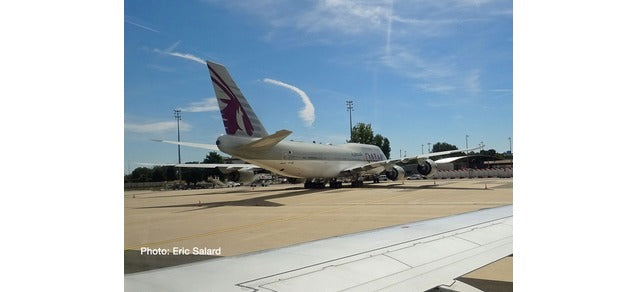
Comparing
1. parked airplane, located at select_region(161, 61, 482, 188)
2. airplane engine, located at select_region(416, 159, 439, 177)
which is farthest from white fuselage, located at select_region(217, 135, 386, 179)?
airplane engine, located at select_region(416, 159, 439, 177)

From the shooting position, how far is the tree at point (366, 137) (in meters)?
3.89

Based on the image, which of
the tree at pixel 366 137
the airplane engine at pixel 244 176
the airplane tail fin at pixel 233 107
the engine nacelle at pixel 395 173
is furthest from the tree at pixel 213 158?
the airplane engine at pixel 244 176

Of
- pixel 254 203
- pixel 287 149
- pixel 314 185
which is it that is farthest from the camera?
pixel 314 185

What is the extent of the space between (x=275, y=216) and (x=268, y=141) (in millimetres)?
979

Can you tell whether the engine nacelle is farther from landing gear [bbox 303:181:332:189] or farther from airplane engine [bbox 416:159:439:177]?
landing gear [bbox 303:181:332:189]

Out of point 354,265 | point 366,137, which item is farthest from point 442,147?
point 354,265

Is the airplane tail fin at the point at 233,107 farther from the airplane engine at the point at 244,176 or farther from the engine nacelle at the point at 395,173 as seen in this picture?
the airplane engine at the point at 244,176

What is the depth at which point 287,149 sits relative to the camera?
17.8 ft

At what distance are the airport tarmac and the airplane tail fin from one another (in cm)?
89

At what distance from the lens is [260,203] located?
6.40 meters

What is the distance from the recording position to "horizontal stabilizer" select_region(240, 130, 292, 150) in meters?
4.30

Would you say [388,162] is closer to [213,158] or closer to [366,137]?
[366,137]
